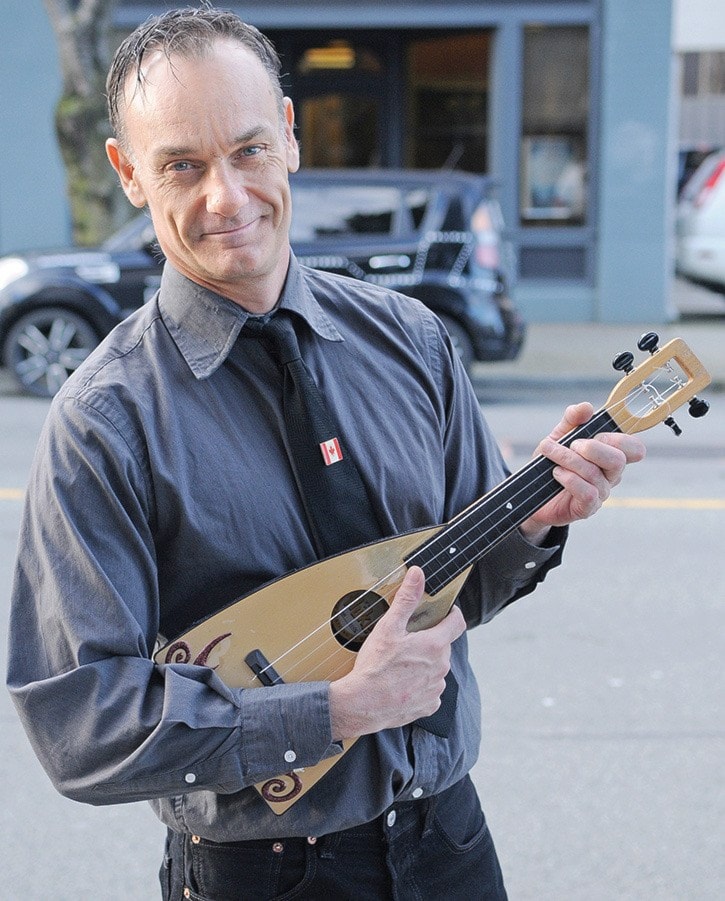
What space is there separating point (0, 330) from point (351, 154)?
6.55 meters

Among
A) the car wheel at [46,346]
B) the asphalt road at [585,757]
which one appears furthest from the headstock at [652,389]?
the car wheel at [46,346]

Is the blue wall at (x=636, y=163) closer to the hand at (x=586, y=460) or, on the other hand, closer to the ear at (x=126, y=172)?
the hand at (x=586, y=460)

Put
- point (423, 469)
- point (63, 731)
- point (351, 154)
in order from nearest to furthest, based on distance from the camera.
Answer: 1. point (63, 731)
2. point (423, 469)
3. point (351, 154)

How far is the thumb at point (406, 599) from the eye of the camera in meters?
1.67

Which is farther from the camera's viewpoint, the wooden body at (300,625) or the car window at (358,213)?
the car window at (358,213)

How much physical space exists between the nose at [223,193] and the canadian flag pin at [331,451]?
326mm

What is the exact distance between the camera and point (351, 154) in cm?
1570

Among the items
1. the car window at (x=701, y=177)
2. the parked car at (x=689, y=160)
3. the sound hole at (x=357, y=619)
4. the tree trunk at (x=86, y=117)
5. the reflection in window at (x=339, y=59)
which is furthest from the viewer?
the parked car at (x=689, y=160)

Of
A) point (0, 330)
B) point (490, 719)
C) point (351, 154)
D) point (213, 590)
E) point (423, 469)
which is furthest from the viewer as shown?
point (351, 154)

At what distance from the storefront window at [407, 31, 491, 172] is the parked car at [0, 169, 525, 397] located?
4.65 m

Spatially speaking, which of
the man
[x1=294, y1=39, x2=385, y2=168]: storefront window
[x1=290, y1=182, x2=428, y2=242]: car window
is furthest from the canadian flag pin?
[x1=294, y1=39, x2=385, y2=168]: storefront window

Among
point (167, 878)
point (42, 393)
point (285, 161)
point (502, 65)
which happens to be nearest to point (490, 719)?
point (167, 878)

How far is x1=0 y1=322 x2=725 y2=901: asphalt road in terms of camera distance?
3594mm

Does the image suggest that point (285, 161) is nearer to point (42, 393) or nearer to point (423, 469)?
point (423, 469)
